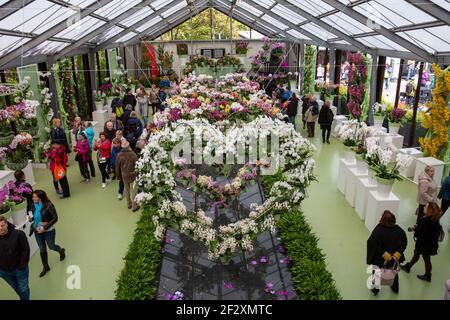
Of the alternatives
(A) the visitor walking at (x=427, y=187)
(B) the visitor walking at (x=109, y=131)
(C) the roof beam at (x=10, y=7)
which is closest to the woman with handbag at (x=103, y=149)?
(B) the visitor walking at (x=109, y=131)

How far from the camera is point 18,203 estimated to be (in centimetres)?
548

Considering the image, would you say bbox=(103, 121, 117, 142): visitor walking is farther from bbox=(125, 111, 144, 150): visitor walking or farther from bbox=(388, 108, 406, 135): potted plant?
bbox=(388, 108, 406, 135): potted plant

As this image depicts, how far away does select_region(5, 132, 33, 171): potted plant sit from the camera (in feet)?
24.1

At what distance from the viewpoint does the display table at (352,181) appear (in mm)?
6949

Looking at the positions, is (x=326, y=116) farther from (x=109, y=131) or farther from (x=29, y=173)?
(x=29, y=173)

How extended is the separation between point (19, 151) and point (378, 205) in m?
6.65

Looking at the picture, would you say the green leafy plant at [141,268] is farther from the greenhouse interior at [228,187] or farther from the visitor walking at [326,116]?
the visitor walking at [326,116]

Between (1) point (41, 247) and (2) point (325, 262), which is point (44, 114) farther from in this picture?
(2) point (325, 262)

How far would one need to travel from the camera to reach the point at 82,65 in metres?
13.9

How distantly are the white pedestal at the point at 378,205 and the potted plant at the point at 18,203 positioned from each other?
17.0ft

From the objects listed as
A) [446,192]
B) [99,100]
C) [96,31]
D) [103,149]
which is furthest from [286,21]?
[446,192]

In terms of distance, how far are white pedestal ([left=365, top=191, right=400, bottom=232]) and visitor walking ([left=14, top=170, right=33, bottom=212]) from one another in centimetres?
517

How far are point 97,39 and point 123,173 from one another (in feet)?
28.0

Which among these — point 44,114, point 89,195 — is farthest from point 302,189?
point 44,114
